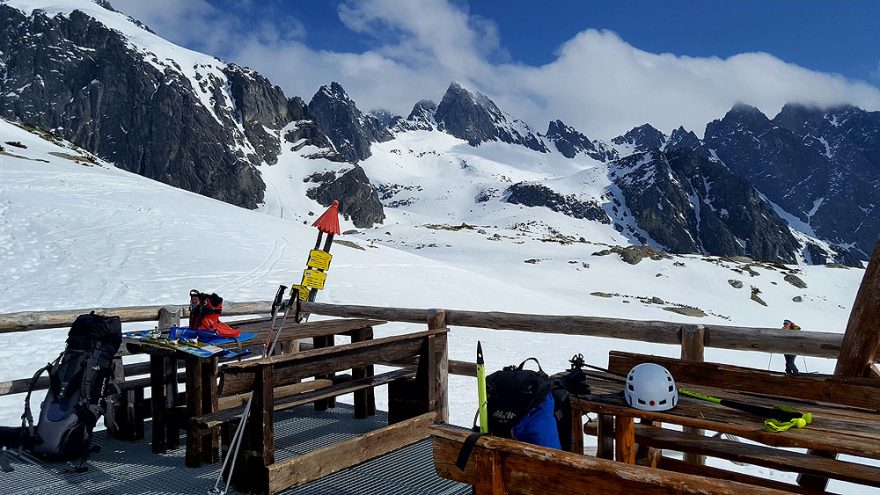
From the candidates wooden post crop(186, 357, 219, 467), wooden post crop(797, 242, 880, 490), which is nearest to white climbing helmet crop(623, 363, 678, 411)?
wooden post crop(797, 242, 880, 490)

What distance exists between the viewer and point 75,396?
543 cm

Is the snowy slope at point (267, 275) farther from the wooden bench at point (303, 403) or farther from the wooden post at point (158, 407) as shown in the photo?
the wooden post at point (158, 407)

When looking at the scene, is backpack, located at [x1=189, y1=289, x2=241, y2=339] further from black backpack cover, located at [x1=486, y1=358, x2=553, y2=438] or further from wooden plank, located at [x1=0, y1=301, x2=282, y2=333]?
black backpack cover, located at [x1=486, y1=358, x2=553, y2=438]

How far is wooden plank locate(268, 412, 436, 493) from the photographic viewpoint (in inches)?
188

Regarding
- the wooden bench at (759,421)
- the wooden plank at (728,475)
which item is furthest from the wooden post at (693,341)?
the wooden bench at (759,421)

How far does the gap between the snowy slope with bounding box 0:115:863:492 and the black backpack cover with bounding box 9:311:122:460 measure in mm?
3737

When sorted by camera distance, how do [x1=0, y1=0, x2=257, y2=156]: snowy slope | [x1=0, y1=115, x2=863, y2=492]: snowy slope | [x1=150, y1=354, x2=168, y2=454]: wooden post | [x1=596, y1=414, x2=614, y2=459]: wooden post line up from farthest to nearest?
[x1=0, y1=0, x2=257, y2=156]: snowy slope → [x1=0, y1=115, x2=863, y2=492]: snowy slope → [x1=150, y1=354, x2=168, y2=454]: wooden post → [x1=596, y1=414, x2=614, y2=459]: wooden post

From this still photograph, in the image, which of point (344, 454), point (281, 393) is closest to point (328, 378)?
point (281, 393)

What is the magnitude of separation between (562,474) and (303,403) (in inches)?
137

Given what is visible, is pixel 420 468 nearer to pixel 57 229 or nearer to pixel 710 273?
pixel 57 229

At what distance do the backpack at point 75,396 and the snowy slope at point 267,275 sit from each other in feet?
12.2

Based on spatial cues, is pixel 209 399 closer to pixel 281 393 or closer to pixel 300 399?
pixel 300 399

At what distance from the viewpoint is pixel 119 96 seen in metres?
130

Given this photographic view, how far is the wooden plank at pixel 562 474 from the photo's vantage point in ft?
7.07
